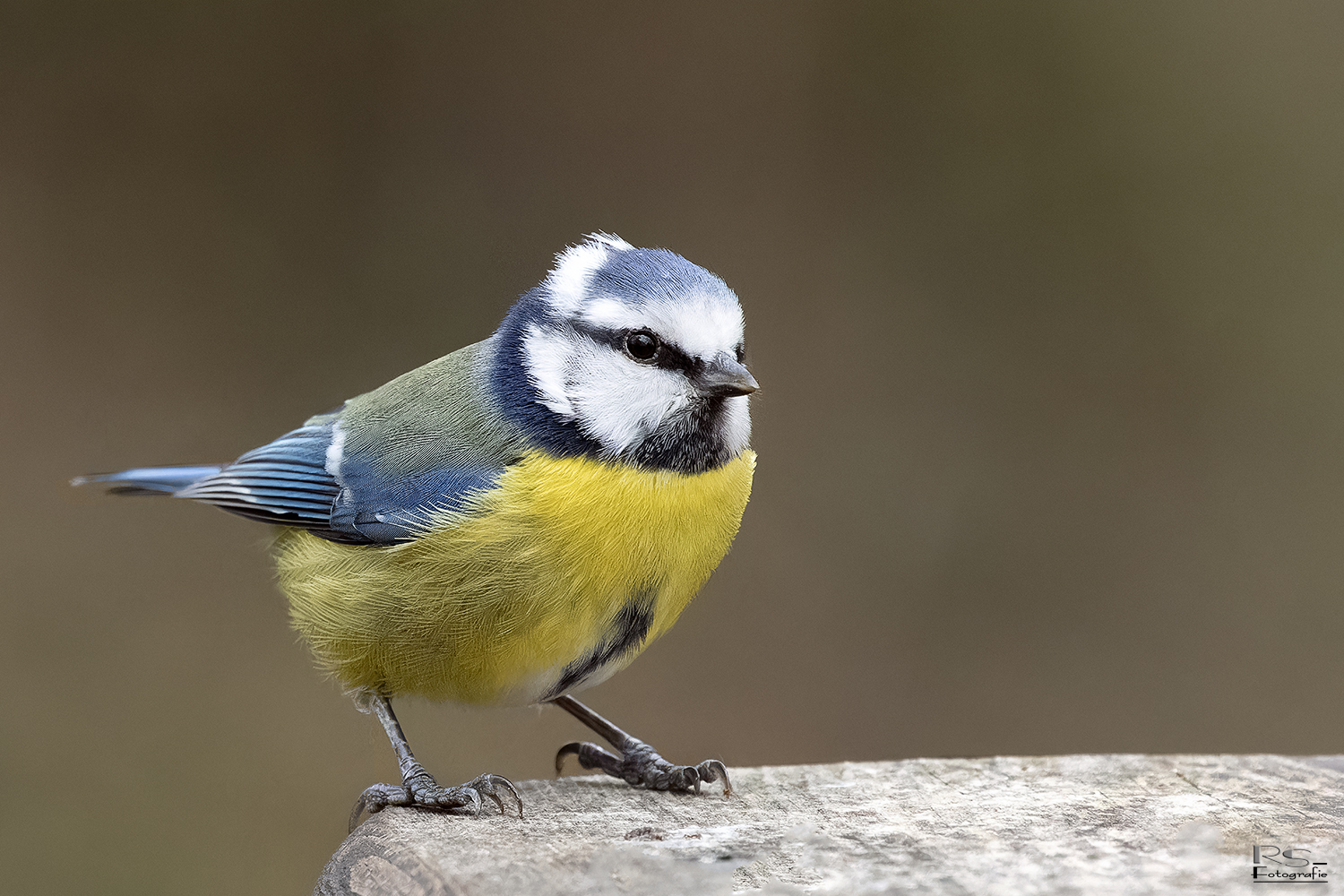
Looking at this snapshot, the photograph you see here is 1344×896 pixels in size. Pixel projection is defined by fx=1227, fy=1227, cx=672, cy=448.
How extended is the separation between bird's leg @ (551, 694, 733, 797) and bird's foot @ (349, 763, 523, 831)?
0.29 meters

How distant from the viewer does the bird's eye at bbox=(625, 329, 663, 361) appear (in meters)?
1.92

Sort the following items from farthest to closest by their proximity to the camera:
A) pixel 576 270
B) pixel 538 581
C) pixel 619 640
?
1. pixel 576 270
2. pixel 619 640
3. pixel 538 581

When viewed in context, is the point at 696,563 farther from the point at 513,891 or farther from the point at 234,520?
the point at 234,520

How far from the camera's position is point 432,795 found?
1.88 meters

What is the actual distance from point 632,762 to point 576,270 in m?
0.87

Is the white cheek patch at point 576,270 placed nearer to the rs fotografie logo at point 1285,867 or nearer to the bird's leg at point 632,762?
the bird's leg at point 632,762

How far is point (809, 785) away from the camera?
1939 mm

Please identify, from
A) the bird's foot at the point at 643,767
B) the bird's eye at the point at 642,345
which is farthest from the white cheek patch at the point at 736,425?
the bird's foot at the point at 643,767

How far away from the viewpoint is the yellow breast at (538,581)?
6.04 ft

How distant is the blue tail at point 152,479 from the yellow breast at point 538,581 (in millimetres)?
757

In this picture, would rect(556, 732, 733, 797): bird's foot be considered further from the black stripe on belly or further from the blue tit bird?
the black stripe on belly

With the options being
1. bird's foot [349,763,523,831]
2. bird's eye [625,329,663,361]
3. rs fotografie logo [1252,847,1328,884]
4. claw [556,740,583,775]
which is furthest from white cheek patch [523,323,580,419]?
rs fotografie logo [1252,847,1328,884]

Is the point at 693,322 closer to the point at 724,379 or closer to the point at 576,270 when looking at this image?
the point at 724,379

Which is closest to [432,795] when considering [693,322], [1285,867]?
[693,322]
